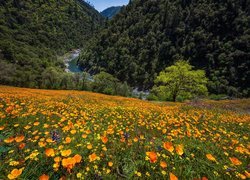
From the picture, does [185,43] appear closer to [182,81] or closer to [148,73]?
[148,73]

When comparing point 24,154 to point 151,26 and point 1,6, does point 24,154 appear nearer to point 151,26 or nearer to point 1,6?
point 151,26

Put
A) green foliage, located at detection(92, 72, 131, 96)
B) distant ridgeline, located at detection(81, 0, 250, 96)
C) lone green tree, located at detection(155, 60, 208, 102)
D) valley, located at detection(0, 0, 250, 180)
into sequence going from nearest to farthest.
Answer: valley, located at detection(0, 0, 250, 180) < lone green tree, located at detection(155, 60, 208, 102) < green foliage, located at detection(92, 72, 131, 96) < distant ridgeline, located at detection(81, 0, 250, 96)

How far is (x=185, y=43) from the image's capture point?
137000mm

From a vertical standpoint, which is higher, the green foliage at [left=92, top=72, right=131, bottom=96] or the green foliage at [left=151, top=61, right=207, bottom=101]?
the green foliage at [left=151, top=61, right=207, bottom=101]

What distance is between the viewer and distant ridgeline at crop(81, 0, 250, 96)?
370ft

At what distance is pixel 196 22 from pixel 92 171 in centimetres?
15296

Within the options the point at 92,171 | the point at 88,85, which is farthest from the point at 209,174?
the point at 88,85

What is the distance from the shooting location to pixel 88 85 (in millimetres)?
75625

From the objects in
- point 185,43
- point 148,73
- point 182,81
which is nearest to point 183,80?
point 182,81

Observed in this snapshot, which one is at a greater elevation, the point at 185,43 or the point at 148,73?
the point at 185,43

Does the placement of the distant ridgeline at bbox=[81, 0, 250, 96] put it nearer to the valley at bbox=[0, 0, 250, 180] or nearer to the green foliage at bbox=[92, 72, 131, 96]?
the valley at bbox=[0, 0, 250, 180]

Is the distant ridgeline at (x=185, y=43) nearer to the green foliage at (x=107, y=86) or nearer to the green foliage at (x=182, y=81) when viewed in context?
the green foliage at (x=107, y=86)

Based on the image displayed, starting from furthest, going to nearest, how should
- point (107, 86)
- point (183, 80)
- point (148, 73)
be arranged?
point (148, 73) < point (107, 86) < point (183, 80)

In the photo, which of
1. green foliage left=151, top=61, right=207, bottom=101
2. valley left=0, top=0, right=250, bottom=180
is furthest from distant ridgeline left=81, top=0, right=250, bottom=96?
green foliage left=151, top=61, right=207, bottom=101
